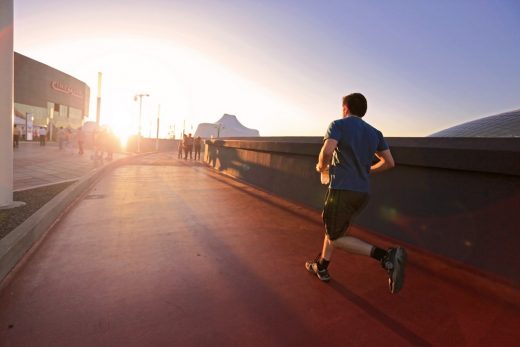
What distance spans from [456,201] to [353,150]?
6.57ft

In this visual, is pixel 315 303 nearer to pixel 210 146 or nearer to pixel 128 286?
pixel 128 286

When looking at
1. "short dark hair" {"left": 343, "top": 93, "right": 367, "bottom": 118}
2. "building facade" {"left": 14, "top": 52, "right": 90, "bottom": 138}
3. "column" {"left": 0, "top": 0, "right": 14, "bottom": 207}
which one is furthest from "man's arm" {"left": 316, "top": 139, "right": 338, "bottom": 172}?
"building facade" {"left": 14, "top": 52, "right": 90, "bottom": 138}

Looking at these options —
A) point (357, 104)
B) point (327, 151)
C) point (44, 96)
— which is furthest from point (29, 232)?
point (44, 96)

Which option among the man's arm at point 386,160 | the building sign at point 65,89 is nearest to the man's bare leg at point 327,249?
the man's arm at point 386,160

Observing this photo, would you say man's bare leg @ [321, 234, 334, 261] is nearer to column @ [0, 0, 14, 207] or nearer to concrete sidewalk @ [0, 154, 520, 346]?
concrete sidewalk @ [0, 154, 520, 346]

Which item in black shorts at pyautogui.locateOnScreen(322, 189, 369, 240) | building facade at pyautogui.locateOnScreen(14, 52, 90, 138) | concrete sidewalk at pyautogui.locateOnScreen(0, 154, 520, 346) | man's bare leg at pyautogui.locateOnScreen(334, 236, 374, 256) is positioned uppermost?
building facade at pyautogui.locateOnScreen(14, 52, 90, 138)

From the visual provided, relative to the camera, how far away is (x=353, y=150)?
2854mm

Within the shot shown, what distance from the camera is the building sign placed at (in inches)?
2026

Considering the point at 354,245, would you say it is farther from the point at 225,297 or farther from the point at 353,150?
the point at 225,297

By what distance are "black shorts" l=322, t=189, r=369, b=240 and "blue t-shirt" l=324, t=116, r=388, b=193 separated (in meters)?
0.06

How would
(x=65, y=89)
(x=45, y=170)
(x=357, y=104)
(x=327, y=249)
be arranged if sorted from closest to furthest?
(x=357, y=104), (x=327, y=249), (x=45, y=170), (x=65, y=89)

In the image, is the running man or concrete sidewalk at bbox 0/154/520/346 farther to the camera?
the running man

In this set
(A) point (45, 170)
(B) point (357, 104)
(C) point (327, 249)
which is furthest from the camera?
(A) point (45, 170)

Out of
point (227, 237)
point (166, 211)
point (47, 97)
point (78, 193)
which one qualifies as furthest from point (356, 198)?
point (47, 97)
